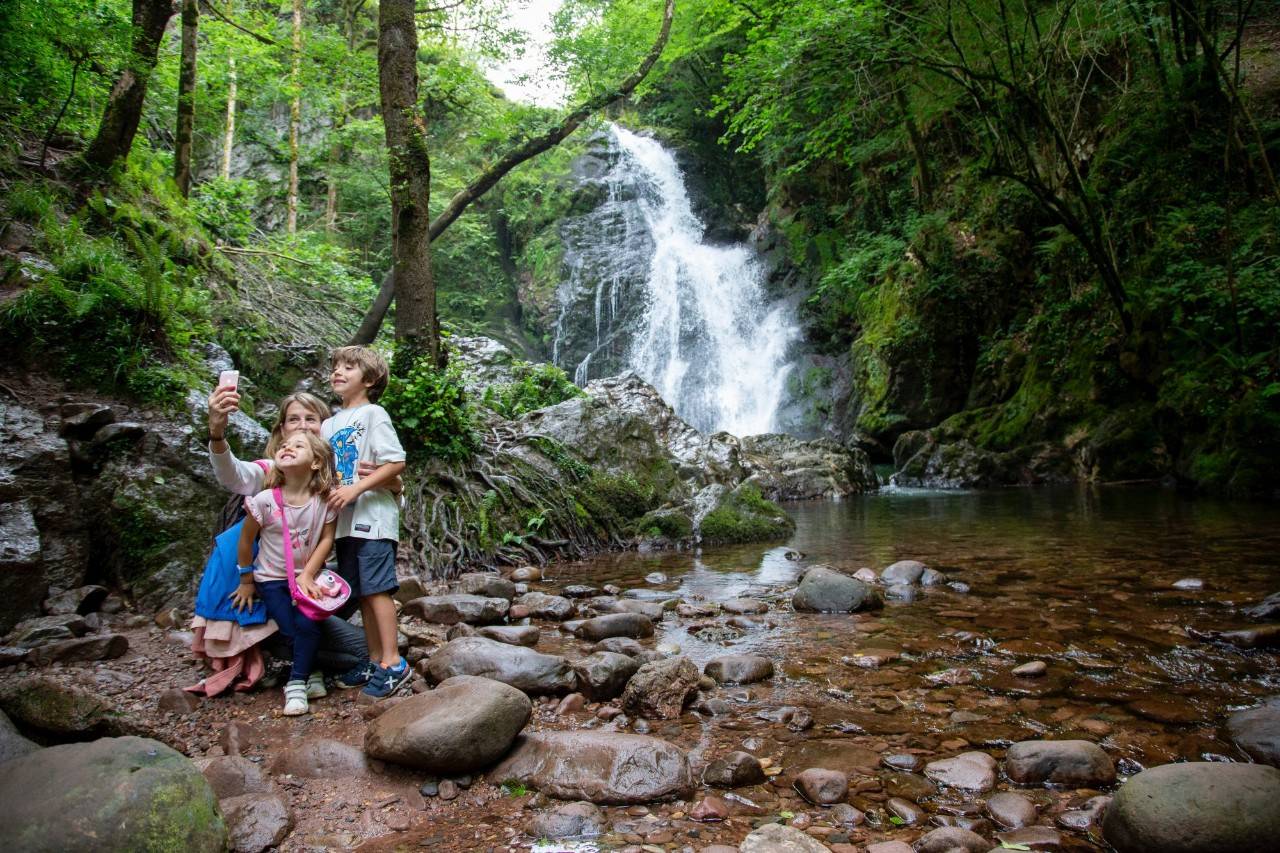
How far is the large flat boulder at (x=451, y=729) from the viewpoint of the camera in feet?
7.17

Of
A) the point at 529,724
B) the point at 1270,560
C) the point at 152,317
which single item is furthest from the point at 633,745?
the point at 1270,560

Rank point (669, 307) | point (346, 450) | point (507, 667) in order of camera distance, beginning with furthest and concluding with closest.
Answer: point (669, 307)
point (346, 450)
point (507, 667)

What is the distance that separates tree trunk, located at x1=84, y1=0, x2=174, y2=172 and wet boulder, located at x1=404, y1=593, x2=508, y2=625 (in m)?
5.14

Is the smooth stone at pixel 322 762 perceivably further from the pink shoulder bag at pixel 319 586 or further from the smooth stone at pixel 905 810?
the smooth stone at pixel 905 810

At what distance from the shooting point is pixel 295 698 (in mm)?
2732

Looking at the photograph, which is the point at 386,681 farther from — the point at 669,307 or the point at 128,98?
the point at 669,307

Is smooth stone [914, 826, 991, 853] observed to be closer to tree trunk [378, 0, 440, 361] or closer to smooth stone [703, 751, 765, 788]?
smooth stone [703, 751, 765, 788]

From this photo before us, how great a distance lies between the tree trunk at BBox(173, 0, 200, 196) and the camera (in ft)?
23.2

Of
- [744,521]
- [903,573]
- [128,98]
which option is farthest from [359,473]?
[744,521]

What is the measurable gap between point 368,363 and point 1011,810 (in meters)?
3.03

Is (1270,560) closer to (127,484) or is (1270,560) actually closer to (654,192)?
(127,484)

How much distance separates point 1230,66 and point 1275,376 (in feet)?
20.7

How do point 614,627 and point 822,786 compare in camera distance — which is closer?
point 822,786

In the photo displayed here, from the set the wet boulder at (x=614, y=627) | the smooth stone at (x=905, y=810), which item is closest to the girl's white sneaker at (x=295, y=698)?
the wet boulder at (x=614, y=627)
